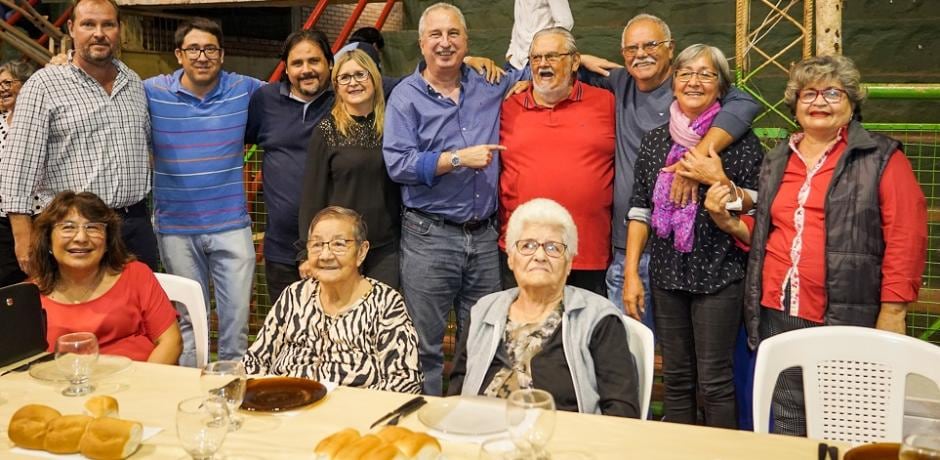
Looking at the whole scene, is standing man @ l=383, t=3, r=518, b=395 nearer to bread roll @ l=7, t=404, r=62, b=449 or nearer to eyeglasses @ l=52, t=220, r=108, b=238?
eyeglasses @ l=52, t=220, r=108, b=238

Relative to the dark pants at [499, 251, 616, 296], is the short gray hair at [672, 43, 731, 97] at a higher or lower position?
higher

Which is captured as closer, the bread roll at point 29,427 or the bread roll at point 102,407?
the bread roll at point 29,427

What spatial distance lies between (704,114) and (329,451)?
1980 mm

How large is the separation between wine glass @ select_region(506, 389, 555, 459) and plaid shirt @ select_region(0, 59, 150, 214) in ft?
7.95

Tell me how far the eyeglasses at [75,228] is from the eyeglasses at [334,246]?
73 centimetres

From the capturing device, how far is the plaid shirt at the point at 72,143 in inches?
132

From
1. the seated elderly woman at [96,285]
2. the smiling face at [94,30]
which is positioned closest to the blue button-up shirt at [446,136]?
the seated elderly woman at [96,285]

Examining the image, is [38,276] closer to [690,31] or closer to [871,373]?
[871,373]

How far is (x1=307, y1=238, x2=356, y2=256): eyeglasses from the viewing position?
106 inches

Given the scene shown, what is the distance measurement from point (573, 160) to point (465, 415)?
1.58 metres

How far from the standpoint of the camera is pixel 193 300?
3.10m

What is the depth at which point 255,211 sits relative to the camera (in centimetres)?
539

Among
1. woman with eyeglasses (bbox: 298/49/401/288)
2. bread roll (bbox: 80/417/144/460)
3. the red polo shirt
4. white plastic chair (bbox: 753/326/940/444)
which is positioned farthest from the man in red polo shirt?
bread roll (bbox: 80/417/144/460)

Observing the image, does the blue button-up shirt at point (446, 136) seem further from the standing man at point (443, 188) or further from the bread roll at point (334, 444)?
the bread roll at point (334, 444)
